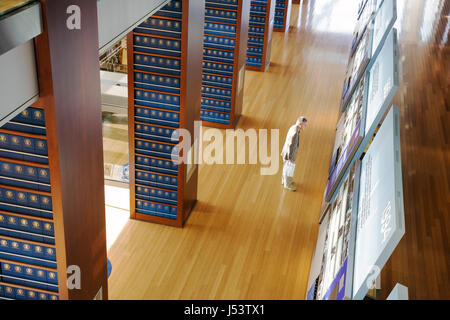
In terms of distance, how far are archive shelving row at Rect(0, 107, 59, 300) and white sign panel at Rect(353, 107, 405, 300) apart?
229cm

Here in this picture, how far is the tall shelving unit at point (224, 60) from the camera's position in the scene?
28.9 feet

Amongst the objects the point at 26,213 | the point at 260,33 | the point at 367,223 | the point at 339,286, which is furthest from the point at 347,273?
the point at 260,33

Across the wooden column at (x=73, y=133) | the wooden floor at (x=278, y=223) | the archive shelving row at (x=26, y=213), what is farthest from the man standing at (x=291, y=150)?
the archive shelving row at (x=26, y=213)

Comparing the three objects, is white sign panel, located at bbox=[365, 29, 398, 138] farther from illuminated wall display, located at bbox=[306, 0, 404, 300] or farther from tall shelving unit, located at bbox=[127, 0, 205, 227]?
tall shelving unit, located at bbox=[127, 0, 205, 227]

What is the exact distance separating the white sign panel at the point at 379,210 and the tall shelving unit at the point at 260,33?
8290mm

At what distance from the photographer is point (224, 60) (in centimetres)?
913

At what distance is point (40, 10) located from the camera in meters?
2.80

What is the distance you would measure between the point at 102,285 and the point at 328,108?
7422 mm

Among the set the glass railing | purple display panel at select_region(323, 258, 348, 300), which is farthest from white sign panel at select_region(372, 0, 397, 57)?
the glass railing

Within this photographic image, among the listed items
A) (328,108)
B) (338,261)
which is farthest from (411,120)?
(338,261)

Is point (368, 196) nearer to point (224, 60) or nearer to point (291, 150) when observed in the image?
point (291, 150)

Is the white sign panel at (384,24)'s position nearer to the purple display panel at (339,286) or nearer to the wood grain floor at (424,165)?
the wood grain floor at (424,165)

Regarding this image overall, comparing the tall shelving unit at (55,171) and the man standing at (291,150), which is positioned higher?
the tall shelving unit at (55,171)

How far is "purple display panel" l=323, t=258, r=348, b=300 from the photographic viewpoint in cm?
357
